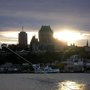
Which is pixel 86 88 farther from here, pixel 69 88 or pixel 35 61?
pixel 35 61

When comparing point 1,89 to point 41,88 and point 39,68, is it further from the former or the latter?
point 39,68

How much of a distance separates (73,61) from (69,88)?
Answer: 8839 cm

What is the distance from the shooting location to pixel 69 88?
110375mm

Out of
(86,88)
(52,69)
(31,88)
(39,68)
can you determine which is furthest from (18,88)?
(52,69)

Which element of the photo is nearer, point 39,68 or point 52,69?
point 39,68

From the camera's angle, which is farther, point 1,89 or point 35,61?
point 35,61

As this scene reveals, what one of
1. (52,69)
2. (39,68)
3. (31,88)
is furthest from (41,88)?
(52,69)

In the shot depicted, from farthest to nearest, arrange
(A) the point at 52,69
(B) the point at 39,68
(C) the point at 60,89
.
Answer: (A) the point at 52,69, (B) the point at 39,68, (C) the point at 60,89

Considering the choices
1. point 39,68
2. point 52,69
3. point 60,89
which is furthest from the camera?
point 52,69

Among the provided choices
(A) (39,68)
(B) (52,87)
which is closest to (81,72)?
(A) (39,68)

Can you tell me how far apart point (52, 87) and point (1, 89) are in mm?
9059

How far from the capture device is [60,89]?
108 metres

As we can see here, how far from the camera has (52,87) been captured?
4464 inches

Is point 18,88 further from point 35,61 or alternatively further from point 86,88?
point 35,61
